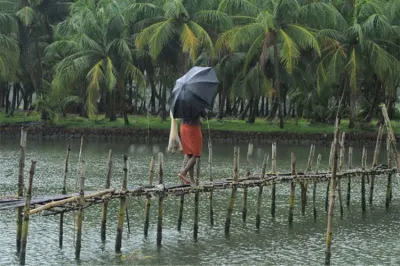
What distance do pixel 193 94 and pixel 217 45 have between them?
23.5m

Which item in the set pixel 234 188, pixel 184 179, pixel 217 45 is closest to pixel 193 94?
pixel 184 179

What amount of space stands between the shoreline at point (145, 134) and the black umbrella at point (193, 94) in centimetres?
2293

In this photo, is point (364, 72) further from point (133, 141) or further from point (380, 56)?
point (133, 141)

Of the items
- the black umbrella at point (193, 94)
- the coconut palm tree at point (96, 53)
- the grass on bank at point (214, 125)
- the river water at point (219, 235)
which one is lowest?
the river water at point (219, 235)

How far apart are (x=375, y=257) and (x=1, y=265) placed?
7205mm

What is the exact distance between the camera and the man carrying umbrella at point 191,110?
15086mm

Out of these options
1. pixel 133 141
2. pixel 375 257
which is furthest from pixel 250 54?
pixel 375 257

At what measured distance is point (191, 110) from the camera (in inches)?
595

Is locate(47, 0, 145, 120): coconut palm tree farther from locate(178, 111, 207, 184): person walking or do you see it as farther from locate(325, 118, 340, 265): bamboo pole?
locate(325, 118, 340, 265): bamboo pole

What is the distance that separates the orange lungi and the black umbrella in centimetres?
28

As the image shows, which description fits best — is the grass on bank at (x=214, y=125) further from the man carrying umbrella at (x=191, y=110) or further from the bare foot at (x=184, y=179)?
the bare foot at (x=184, y=179)

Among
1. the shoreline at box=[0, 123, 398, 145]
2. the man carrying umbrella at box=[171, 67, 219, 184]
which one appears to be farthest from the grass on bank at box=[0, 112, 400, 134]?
the man carrying umbrella at box=[171, 67, 219, 184]

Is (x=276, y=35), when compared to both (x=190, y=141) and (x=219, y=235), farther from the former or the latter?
(x=190, y=141)

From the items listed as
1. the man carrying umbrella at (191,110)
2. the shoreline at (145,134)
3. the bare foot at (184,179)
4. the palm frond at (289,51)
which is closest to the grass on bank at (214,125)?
the shoreline at (145,134)
